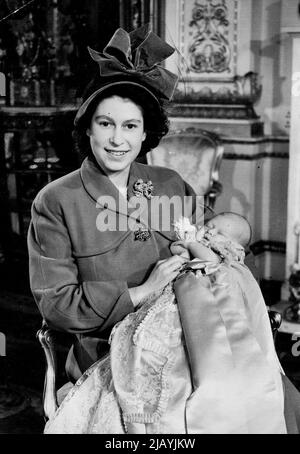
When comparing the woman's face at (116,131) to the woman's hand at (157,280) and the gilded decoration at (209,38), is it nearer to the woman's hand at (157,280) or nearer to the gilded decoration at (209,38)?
the woman's hand at (157,280)

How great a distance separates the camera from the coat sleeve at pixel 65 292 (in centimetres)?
160

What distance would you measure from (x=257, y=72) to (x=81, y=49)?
1.23 metres

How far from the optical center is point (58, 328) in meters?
1.64

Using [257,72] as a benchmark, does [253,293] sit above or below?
below

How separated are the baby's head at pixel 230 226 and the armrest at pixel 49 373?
540mm

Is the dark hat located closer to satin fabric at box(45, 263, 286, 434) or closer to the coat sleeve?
the coat sleeve

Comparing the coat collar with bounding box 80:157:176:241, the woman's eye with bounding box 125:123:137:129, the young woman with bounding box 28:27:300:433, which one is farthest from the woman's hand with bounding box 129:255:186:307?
the woman's eye with bounding box 125:123:137:129

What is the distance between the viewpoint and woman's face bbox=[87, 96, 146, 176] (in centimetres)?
162

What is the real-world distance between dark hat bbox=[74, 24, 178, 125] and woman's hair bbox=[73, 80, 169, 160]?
0.01 m

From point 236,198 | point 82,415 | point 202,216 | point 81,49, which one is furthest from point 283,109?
point 82,415

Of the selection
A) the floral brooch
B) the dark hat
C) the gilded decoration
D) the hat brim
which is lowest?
the floral brooch

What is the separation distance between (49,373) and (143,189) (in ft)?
1.81

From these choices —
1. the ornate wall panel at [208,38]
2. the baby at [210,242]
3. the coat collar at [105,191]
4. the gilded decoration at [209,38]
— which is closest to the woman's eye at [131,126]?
the coat collar at [105,191]

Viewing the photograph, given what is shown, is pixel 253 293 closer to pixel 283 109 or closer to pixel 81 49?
pixel 283 109
